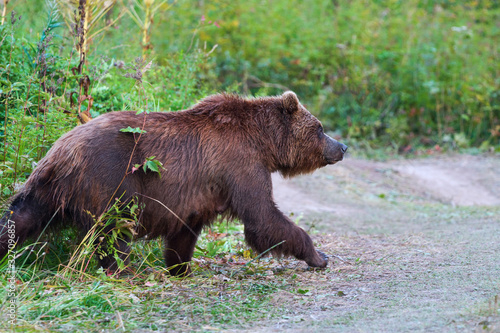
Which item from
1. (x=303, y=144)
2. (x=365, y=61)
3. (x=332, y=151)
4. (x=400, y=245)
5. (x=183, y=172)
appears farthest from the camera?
(x=365, y=61)

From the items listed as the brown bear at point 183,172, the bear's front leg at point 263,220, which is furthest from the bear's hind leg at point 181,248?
the bear's front leg at point 263,220

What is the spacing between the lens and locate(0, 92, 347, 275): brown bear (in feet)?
15.6

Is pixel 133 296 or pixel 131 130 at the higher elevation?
pixel 131 130

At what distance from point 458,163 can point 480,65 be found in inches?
141

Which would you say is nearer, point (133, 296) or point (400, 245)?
point (133, 296)

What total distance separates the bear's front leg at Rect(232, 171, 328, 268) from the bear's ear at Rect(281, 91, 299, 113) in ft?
2.71

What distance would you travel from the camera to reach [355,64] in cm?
1539

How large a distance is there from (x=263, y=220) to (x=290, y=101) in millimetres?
1305

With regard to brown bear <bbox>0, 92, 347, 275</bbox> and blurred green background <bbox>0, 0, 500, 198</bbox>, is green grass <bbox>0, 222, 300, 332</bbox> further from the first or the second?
blurred green background <bbox>0, 0, 500, 198</bbox>

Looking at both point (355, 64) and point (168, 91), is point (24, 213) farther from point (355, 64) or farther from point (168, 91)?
point (355, 64)

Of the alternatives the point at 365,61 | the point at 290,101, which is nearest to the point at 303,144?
the point at 290,101

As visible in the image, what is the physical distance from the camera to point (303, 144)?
597 centimetres

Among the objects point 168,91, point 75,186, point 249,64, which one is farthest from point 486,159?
point 75,186

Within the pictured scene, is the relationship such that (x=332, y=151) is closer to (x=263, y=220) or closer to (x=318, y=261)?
(x=318, y=261)
